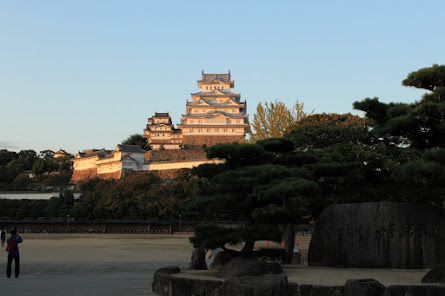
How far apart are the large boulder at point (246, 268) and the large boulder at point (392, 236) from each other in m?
2.57

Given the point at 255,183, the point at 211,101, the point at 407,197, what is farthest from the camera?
the point at 211,101

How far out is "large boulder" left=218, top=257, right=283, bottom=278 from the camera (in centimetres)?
1010

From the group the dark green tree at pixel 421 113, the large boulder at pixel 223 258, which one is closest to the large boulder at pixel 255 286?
the large boulder at pixel 223 258

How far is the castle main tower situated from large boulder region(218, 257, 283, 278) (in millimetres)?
59967

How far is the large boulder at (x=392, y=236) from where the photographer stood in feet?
39.2

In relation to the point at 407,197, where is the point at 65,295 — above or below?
below

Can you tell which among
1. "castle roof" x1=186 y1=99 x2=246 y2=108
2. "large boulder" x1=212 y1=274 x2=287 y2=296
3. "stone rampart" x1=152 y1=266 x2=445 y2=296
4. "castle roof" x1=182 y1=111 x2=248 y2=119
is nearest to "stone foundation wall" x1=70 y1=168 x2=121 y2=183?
"castle roof" x1=182 y1=111 x2=248 y2=119

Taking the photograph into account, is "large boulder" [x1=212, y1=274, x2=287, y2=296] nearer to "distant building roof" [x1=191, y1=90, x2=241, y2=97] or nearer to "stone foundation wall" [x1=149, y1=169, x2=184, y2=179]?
"stone foundation wall" [x1=149, y1=169, x2=184, y2=179]

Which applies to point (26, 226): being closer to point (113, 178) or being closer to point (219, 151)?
point (113, 178)

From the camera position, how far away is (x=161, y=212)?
2114 inches

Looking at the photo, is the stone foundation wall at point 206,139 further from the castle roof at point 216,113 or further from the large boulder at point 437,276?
the large boulder at point 437,276

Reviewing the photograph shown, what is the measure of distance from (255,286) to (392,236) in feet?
→ 17.7

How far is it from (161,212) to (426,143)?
42053mm

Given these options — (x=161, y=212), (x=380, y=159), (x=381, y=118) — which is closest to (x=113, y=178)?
(x=161, y=212)
